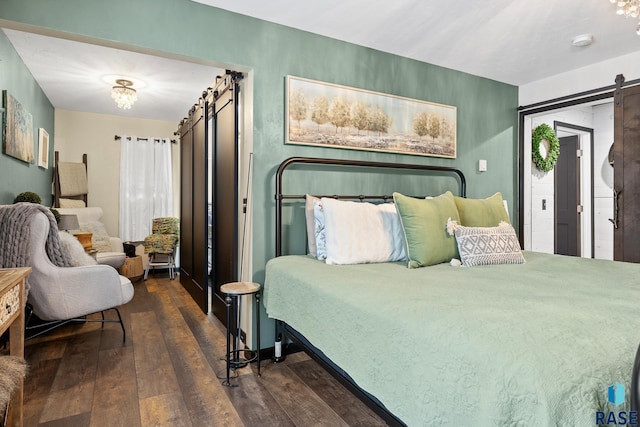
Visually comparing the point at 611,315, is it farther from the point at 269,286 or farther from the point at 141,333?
the point at 141,333

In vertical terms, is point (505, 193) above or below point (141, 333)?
above

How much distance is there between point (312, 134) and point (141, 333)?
2.16 metres

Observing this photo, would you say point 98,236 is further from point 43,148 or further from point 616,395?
point 616,395

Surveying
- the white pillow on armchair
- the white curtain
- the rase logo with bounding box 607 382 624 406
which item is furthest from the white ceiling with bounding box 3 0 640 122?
the rase logo with bounding box 607 382 624 406

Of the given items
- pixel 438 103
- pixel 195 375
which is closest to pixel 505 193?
pixel 438 103

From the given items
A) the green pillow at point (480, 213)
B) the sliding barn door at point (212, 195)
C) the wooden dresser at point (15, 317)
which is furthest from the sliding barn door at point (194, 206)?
the green pillow at point (480, 213)

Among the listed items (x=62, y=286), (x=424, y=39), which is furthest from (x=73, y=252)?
(x=424, y=39)

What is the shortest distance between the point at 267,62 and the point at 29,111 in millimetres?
2876

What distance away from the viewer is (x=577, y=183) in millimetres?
4852

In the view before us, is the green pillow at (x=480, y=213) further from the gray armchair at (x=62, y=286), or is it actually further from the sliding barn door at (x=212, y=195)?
the gray armchair at (x=62, y=286)

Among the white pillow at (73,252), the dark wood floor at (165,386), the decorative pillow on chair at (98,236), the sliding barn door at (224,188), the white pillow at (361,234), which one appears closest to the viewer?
the dark wood floor at (165,386)

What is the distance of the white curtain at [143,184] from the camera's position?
5562 millimetres

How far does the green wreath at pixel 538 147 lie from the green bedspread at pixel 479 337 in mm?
2657

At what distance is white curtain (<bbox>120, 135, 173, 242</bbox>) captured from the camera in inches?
219
